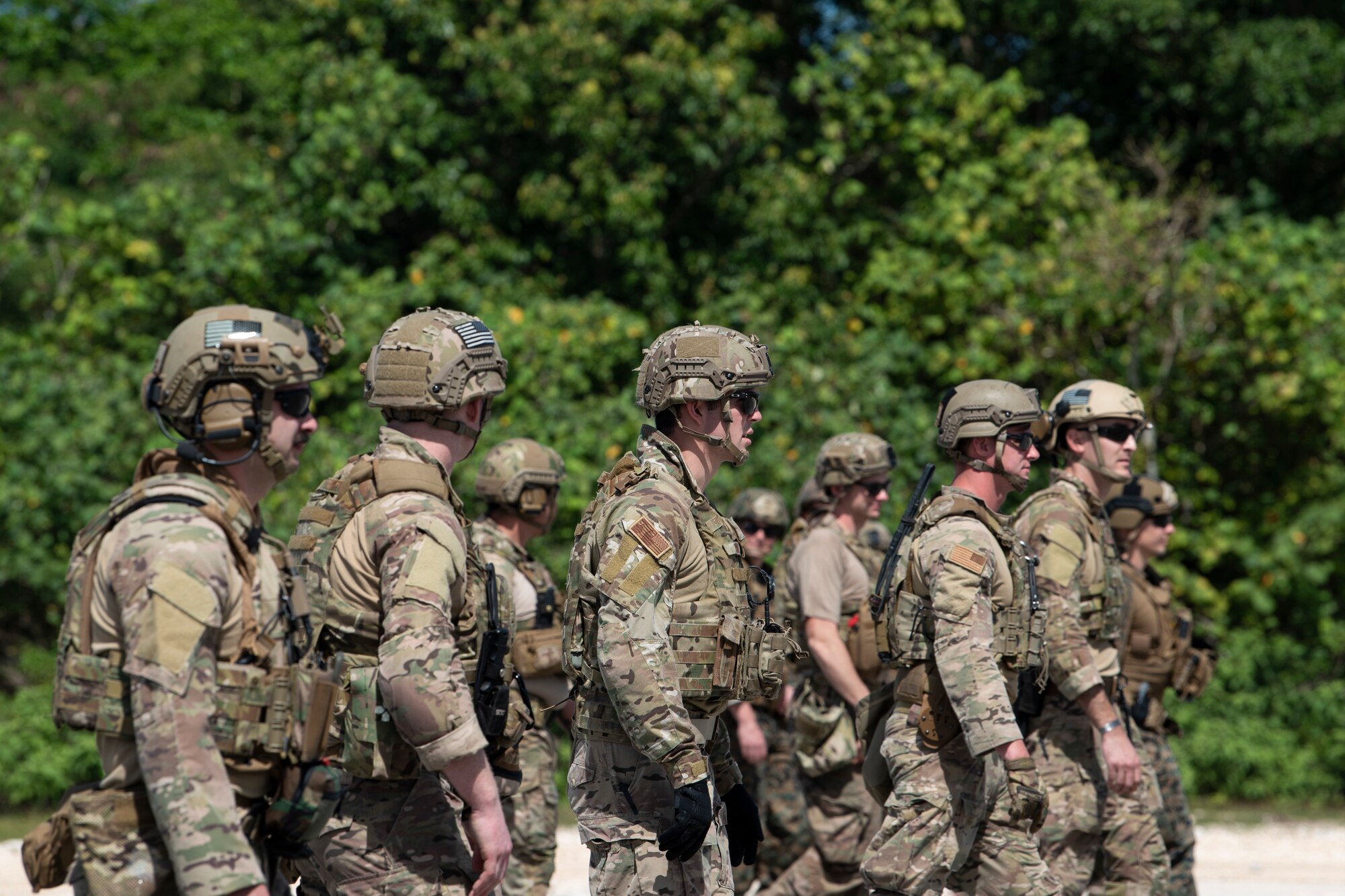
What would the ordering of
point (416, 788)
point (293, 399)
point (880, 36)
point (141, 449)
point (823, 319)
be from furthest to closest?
point (880, 36), point (823, 319), point (141, 449), point (416, 788), point (293, 399)

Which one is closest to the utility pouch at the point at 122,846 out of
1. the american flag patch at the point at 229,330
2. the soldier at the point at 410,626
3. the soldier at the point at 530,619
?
the soldier at the point at 410,626

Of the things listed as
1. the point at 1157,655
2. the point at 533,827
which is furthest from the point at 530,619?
the point at 1157,655

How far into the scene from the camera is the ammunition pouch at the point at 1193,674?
8.06 metres

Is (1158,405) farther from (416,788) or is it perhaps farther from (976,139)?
(416,788)

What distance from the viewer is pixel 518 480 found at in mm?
7160

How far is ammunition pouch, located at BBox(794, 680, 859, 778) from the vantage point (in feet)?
25.3

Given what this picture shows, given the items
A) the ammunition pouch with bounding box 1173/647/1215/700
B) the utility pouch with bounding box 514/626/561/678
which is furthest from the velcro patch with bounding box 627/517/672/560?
the ammunition pouch with bounding box 1173/647/1215/700

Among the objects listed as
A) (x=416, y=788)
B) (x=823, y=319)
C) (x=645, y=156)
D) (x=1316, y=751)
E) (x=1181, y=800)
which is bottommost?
(x=1316, y=751)

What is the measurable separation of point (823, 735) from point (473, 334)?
3.95m

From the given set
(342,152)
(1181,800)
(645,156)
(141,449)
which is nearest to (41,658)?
(141,449)

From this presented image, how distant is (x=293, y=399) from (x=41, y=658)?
34.6 ft

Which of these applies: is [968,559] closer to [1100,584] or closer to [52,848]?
[1100,584]

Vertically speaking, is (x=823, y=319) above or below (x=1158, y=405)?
above

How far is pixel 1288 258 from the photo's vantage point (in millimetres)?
13672
